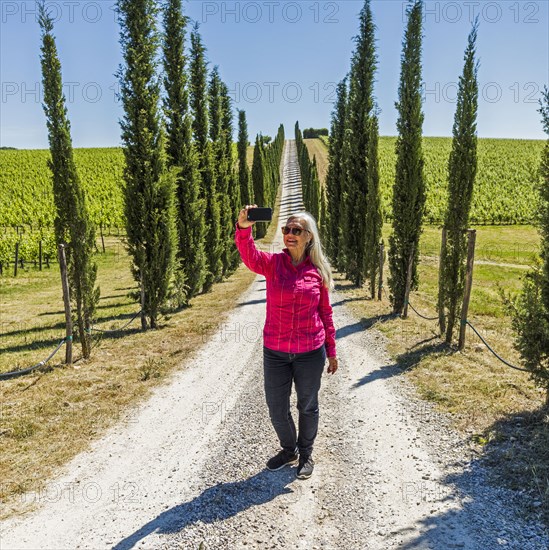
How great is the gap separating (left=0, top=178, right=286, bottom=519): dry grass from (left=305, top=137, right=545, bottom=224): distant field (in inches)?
245

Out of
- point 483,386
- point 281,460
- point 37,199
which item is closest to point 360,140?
point 483,386

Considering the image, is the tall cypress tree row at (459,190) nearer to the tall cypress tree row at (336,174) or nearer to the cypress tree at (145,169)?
the cypress tree at (145,169)

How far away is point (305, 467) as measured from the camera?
4.29 metres

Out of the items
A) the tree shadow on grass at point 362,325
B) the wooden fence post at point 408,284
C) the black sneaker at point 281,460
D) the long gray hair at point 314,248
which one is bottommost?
the tree shadow on grass at point 362,325

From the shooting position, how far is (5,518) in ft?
12.6

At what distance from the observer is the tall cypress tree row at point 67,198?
304 inches

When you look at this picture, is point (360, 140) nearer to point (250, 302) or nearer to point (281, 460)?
point (250, 302)

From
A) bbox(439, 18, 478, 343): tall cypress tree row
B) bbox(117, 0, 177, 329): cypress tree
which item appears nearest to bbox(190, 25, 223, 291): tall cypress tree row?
bbox(117, 0, 177, 329): cypress tree

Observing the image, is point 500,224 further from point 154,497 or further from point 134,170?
point 154,497

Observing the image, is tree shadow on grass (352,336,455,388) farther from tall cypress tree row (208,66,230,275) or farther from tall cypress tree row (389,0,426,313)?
tall cypress tree row (208,66,230,275)

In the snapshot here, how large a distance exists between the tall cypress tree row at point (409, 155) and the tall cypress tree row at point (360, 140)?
10.7ft

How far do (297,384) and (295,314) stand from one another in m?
0.69

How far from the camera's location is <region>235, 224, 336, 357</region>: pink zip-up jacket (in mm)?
3926

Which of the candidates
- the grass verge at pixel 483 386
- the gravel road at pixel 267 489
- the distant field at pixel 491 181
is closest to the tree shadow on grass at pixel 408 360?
the grass verge at pixel 483 386
